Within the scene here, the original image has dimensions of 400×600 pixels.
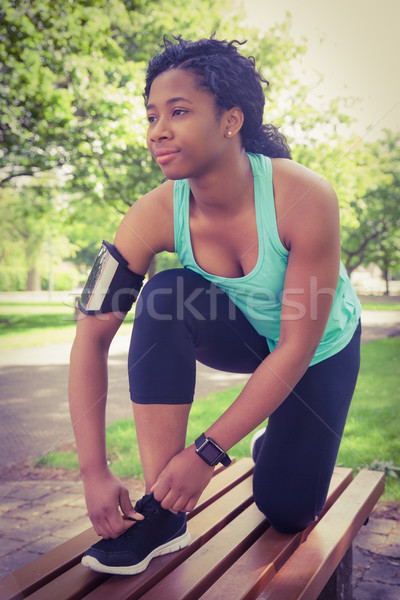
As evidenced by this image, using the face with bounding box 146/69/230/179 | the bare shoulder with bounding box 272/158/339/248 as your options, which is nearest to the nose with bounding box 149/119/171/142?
the face with bounding box 146/69/230/179

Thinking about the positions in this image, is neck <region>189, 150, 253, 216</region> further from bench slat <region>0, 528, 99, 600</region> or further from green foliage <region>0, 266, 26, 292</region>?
green foliage <region>0, 266, 26, 292</region>

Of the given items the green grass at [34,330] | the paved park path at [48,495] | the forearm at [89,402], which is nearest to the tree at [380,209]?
the green grass at [34,330]

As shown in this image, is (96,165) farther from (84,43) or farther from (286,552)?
(286,552)

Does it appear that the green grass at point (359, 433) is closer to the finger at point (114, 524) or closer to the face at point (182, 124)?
the finger at point (114, 524)

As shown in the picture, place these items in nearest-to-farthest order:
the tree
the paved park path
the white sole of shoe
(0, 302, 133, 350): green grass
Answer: the white sole of shoe → the paved park path → (0, 302, 133, 350): green grass → the tree

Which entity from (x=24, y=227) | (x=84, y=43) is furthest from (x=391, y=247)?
(x=84, y=43)

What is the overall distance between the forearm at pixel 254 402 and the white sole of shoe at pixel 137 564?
291 mm

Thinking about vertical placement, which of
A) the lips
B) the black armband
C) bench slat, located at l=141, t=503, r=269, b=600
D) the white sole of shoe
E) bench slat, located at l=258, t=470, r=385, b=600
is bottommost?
bench slat, located at l=258, t=470, r=385, b=600

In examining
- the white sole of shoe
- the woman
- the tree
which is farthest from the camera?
the tree

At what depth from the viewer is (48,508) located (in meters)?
2.74

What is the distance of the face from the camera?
142 centimetres

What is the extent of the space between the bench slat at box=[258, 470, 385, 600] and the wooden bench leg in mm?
145

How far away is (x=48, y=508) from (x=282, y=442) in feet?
4.98

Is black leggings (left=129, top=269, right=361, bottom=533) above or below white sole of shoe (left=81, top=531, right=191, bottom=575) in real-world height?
above
